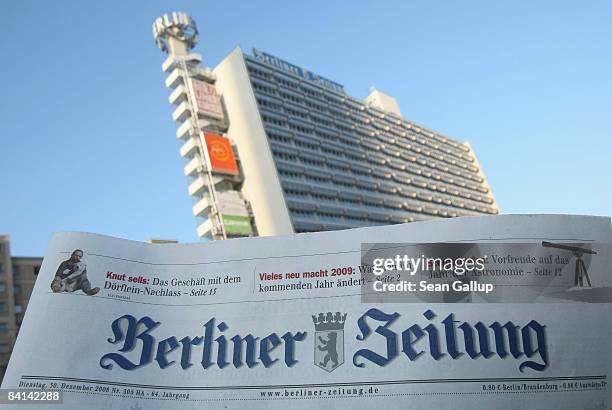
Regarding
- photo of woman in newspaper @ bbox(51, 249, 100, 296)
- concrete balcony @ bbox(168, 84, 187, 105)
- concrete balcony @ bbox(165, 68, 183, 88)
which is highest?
concrete balcony @ bbox(165, 68, 183, 88)

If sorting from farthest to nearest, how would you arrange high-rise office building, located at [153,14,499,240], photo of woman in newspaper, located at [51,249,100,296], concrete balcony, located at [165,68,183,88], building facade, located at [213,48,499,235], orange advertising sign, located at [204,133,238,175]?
concrete balcony, located at [165,68,183,88], building facade, located at [213,48,499,235], high-rise office building, located at [153,14,499,240], orange advertising sign, located at [204,133,238,175], photo of woman in newspaper, located at [51,249,100,296]

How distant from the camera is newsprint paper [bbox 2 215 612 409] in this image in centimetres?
2358

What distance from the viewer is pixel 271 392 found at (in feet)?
80.5

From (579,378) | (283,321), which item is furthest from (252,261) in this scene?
(579,378)

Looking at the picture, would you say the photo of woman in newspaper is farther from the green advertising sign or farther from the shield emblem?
the green advertising sign

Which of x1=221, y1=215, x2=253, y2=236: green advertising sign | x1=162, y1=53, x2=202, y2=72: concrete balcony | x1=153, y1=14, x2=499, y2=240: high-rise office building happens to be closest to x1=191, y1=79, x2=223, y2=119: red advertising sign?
x1=153, y1=14, x2=499, y2=240: high-rise office building

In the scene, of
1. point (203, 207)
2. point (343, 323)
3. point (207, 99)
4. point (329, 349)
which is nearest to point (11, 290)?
point (203, 207)

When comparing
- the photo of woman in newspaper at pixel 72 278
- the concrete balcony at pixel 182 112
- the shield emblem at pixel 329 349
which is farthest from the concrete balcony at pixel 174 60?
the shield emblem at pixel 329 349

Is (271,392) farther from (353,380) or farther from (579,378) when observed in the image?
(579,378)

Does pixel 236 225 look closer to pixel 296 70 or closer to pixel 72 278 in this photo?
pixel 296 70

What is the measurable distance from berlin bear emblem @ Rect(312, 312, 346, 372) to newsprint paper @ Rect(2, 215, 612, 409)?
59 millimetres

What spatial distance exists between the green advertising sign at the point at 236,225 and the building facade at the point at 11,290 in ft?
85.0

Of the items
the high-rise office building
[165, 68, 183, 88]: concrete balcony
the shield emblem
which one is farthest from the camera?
[165, 68, 183, 88]: concrete balcony

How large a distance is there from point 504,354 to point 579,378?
3.00m
